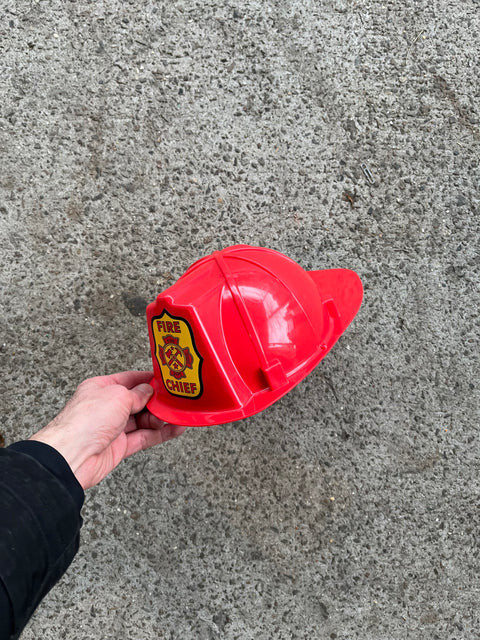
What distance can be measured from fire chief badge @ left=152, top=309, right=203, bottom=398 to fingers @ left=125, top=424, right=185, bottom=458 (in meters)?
0.38

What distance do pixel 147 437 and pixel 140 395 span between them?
29 cm

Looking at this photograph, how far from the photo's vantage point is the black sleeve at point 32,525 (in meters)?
1.36

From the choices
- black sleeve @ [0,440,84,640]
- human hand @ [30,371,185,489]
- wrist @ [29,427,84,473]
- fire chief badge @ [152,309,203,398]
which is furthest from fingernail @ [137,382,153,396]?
black sleeve @ [0,440,84,640]

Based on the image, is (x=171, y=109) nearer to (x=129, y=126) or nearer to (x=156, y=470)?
(x=129, y=126)

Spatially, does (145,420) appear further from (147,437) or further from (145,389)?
(145,389)

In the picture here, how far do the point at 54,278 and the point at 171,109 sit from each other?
1.07m

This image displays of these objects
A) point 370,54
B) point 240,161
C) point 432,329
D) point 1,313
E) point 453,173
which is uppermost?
point 370,54

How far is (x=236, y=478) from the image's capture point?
2.41m

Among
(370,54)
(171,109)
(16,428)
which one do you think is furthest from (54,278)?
(370,54)

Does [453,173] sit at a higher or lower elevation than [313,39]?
lower

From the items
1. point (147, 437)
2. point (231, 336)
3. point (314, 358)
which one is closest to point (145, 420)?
point (147, 437)

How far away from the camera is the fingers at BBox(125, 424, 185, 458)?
2.10 metres

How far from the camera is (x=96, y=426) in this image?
69.9 inches

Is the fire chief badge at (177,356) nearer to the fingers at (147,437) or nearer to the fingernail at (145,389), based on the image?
the fingernail at (145,389)
